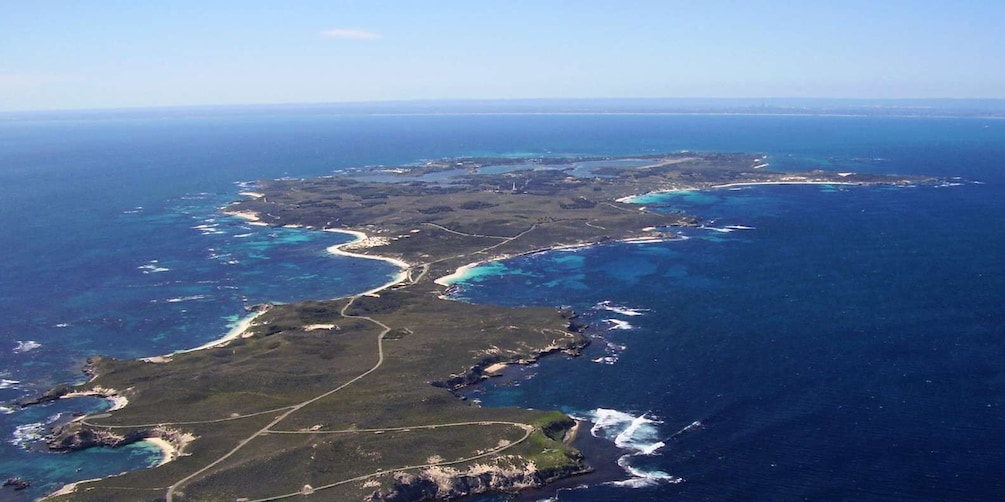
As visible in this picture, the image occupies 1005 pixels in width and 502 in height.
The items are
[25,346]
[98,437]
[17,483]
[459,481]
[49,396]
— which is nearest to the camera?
[459,481]

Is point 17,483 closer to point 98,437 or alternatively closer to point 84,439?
point 84,439

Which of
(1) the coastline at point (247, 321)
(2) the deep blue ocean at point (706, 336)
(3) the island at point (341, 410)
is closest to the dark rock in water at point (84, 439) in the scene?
(3) the island at point (341, 410)

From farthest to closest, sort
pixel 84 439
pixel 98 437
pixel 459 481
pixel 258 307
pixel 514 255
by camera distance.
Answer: pixel 514 255 → pixel 258 307 → pixel 98 437 → pixel 84 439 → pixel 459 481

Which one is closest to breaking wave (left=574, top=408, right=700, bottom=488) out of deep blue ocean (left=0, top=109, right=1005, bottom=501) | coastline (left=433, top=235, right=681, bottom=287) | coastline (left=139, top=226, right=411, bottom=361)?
deep blue ocean (left=0, top=109, right=1005, bottom=501)

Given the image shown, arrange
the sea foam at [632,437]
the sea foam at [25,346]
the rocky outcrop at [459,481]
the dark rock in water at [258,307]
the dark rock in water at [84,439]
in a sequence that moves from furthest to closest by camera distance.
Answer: the dark rock in water at [258,307] < the sea foam at [25,346] < the dark rock in water at [84,439] < the sea foam at [632,437] < the rocky outcrop at [459,481]

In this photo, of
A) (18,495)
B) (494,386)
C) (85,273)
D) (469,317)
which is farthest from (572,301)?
(85,273)

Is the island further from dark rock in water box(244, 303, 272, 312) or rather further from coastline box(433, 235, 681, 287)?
coastline box(433, 235, 681, 287)

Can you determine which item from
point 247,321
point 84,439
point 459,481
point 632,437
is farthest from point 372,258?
point 459,481

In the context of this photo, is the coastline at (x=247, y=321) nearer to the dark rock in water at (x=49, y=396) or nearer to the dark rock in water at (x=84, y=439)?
the dark rock in water at (x=49, y=396)
